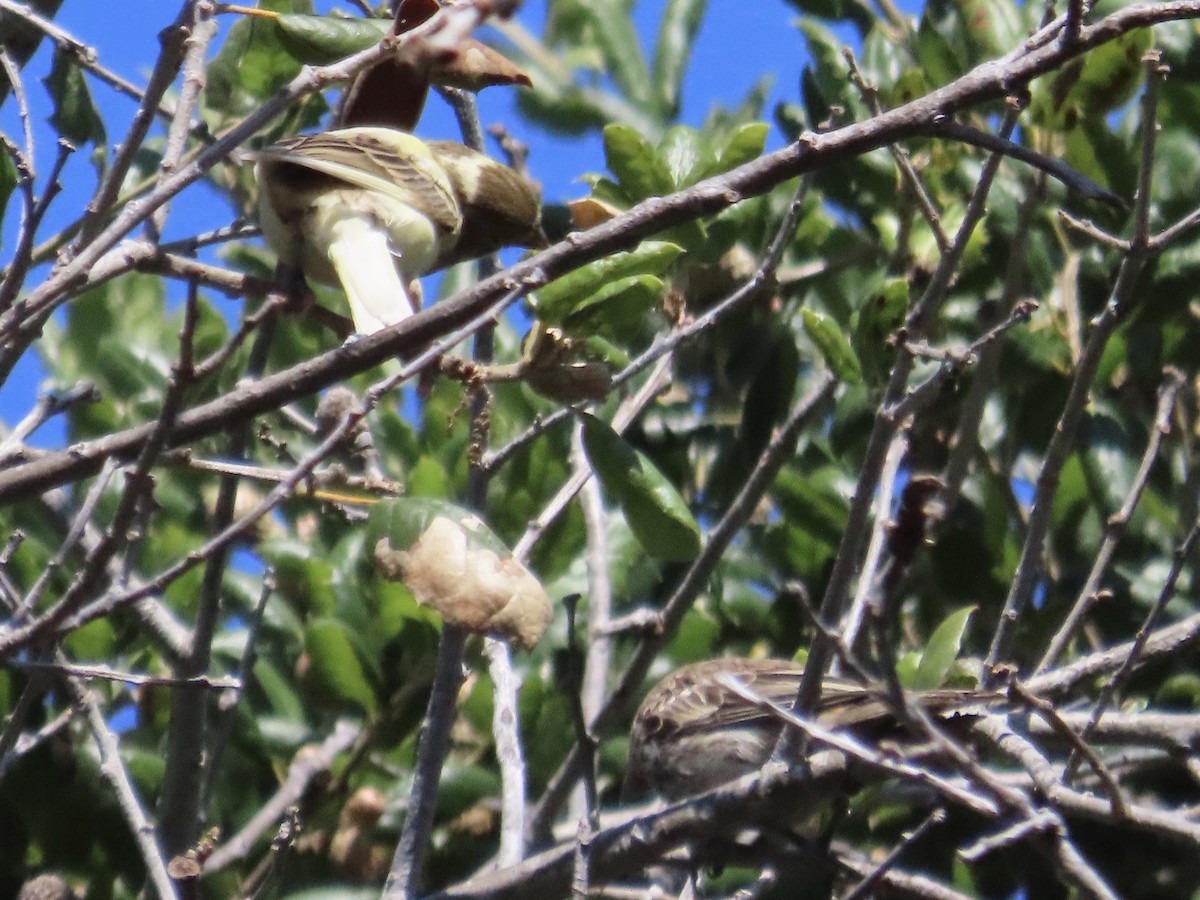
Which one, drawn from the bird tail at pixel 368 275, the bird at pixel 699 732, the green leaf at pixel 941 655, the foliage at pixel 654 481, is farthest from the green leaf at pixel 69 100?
the green leaf at pixel 941 655

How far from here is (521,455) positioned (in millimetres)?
4484

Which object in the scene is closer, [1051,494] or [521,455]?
[1051,494]

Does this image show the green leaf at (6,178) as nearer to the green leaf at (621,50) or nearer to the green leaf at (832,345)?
the green leaf at (832,345)

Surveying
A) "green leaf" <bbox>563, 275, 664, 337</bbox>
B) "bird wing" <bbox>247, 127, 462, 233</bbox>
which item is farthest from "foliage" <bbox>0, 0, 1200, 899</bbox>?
"bird wing" <bbox>247, 127, 462, 233</bbox>

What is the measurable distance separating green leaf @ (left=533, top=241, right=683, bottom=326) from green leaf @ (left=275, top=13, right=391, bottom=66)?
0.65 metres

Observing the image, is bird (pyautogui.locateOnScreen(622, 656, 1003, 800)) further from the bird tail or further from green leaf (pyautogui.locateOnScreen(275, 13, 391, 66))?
green leaf (pyautogui.locateOnScreen(275, 13, 391, 66))

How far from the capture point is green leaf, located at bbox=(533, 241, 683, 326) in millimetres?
3172

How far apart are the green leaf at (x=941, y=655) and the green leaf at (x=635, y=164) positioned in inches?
44.8

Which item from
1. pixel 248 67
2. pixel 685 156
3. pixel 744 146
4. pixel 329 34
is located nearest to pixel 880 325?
pixel 744 146

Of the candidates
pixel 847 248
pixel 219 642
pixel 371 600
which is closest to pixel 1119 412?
pixel 847 248

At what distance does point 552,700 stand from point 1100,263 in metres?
1.93

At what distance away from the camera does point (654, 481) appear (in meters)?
3.25

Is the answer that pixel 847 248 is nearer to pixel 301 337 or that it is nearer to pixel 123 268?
pixel 301 337

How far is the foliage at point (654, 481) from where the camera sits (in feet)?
11.4
